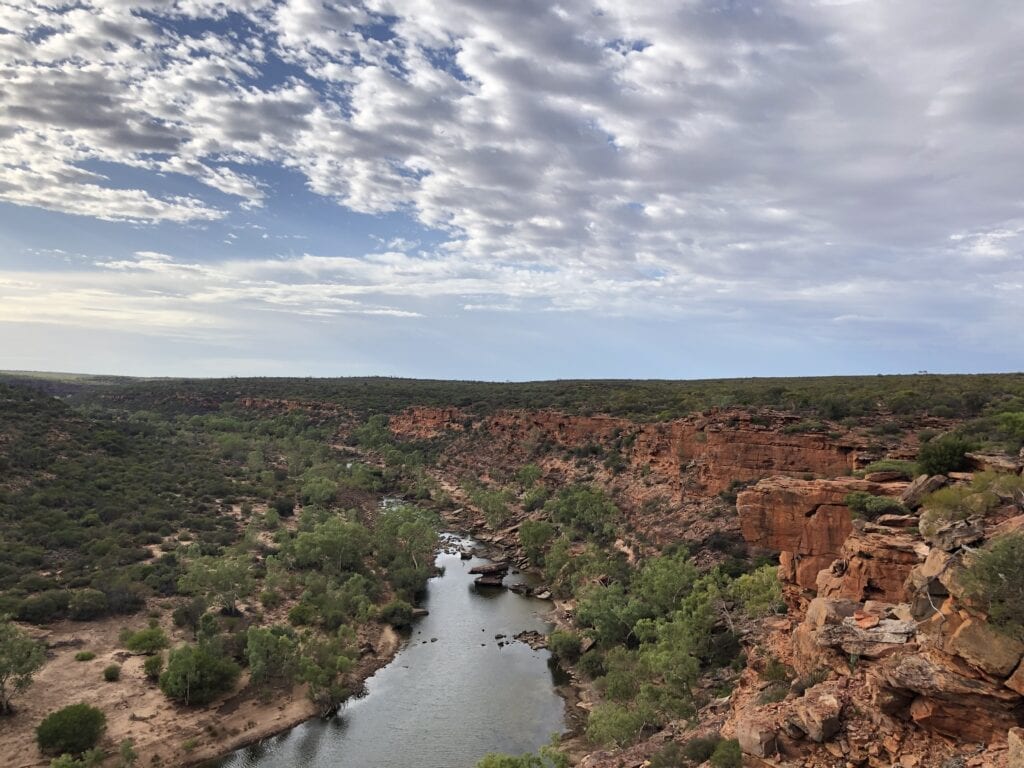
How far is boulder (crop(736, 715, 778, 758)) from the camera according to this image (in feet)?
48.2

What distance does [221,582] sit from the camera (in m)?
39.3

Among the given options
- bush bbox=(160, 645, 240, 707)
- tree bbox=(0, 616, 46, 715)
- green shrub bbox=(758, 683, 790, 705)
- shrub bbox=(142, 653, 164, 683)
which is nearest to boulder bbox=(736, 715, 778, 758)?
green shrub bbox=(758, 683, 790, 705)

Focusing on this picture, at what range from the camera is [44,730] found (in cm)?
2592

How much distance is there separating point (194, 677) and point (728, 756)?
2547 cm

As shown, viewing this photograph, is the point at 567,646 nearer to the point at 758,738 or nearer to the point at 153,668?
the point at 153,668

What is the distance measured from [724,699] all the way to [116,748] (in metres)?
25.1

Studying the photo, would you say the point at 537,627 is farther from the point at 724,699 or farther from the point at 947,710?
the point at 947,710

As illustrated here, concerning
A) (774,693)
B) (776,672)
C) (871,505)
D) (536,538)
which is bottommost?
(536,538)

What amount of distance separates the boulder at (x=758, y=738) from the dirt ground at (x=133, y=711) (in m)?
23.6

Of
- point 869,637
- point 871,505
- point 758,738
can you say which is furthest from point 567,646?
point 869,637

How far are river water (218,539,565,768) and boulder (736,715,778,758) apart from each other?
624 inches

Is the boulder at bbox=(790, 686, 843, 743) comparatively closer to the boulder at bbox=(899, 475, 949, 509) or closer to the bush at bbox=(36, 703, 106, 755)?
the boulder at bbox=(899, 475, 949, 509)

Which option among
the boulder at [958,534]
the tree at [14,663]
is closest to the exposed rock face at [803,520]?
the boulder at [958,534]

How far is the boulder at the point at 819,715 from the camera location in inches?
546
